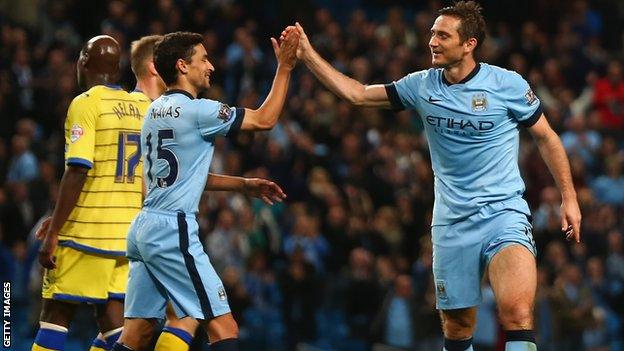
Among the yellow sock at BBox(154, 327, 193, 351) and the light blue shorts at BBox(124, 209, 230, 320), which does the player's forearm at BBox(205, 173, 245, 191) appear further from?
the yellow sock at BBox(154, 327, 193, 351)

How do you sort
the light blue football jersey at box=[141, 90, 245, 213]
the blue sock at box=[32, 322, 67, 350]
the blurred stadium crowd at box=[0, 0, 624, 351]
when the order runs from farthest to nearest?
1. the blurred stadium crowd at box=[0, 0, 624, 351]
2. the blue sock at box=[32, 322, 67, 350]
3. the light blue football jersey at box=[141, 90, 245, 213]

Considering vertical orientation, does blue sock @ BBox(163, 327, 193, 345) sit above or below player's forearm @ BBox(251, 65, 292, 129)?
below

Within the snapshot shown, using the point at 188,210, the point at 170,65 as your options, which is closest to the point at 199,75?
the point at 170,65

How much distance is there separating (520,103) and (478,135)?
1.17 feet

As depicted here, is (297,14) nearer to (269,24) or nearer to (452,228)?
(269,24)

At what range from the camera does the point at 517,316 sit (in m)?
7.79

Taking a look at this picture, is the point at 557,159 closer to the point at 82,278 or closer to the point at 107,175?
the point at 107,175

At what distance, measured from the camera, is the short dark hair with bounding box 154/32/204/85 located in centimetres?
779

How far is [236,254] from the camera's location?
15008mm

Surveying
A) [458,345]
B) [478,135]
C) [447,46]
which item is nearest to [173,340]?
[458,345]

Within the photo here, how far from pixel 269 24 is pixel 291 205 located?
5.02 metres

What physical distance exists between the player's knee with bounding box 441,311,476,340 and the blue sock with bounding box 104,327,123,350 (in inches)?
88.3

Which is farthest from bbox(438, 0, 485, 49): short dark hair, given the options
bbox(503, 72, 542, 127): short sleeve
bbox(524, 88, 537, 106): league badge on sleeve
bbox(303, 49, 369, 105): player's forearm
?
bbox(303, 49, 369, 105): player's forearm

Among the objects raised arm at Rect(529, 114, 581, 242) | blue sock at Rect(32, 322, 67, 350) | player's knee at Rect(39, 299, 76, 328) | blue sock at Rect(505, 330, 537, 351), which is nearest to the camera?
blue sock at Rect(505, 330, 537, 351)
